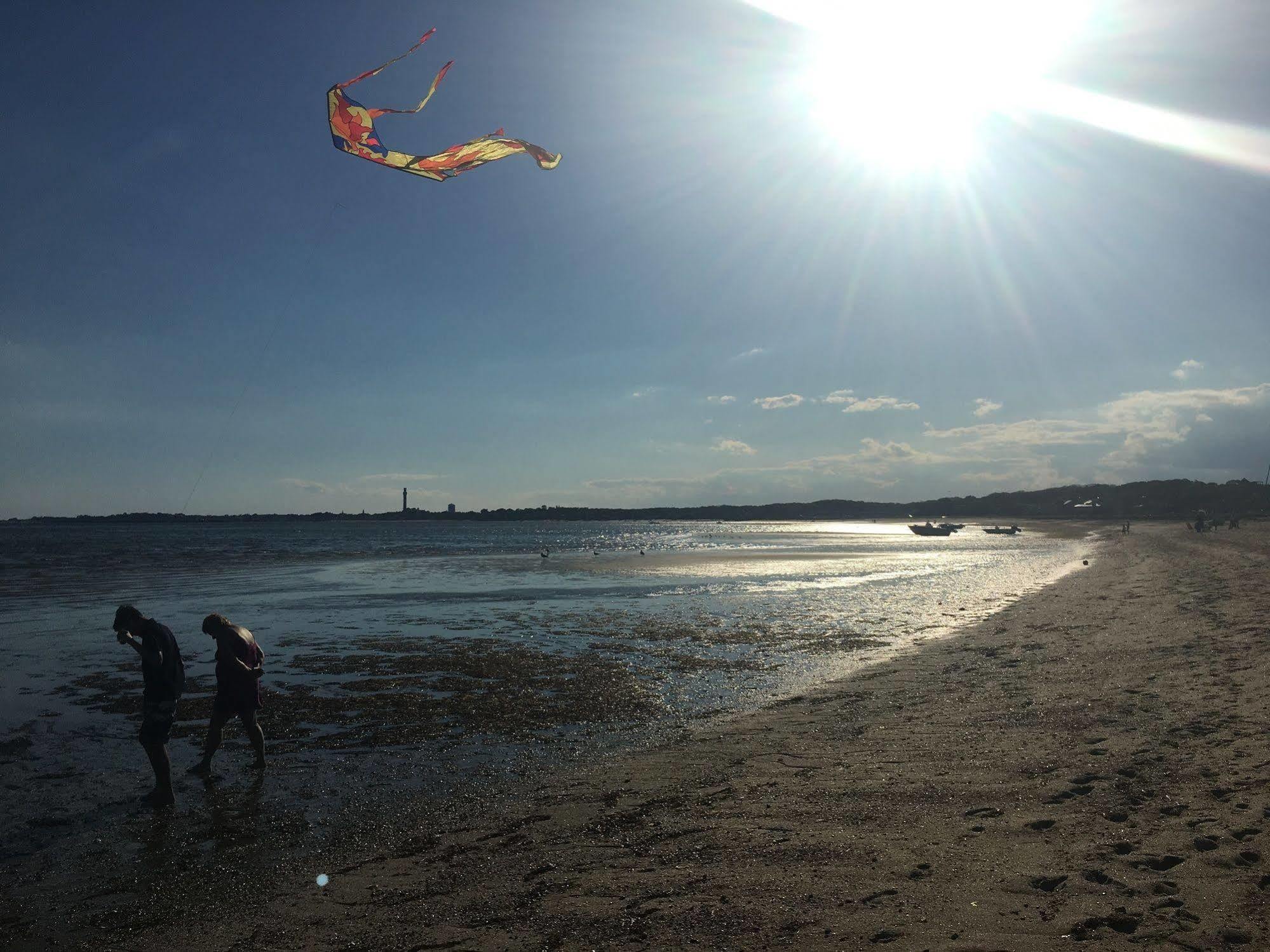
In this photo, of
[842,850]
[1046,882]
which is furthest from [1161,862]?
[842,850]

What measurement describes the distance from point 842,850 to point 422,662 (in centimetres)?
1223

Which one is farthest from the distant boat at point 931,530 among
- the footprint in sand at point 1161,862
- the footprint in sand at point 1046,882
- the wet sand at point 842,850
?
the footprint in sand at point 1046,882

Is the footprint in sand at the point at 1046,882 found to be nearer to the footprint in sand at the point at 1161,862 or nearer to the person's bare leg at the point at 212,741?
the footprint in sand at the point at 1161,862

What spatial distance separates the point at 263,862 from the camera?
650 cm

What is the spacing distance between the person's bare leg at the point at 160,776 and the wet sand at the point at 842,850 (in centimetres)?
118

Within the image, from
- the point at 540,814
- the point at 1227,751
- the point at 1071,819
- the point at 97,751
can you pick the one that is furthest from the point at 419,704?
the point at 1227,751

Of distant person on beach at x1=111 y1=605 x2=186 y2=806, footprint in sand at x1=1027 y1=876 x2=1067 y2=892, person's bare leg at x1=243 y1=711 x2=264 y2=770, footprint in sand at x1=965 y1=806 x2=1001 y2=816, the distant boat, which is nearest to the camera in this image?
footprint in sand at x1=1027 y1=876 x2=1067 y2=892

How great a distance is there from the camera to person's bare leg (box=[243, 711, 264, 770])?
914cm

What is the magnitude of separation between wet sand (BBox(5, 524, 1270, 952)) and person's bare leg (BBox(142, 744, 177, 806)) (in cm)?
118

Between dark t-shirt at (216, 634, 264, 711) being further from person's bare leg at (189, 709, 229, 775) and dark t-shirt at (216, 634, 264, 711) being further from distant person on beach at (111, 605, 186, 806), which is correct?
distant person on beach at (111, 605, 186, 806)

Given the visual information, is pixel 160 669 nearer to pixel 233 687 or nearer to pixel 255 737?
pixel 233 687

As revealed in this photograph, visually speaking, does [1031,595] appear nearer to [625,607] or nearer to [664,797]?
[625,607]

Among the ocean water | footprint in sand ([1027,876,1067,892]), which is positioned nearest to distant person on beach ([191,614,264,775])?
the ocean water

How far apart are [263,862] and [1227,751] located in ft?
30.1
